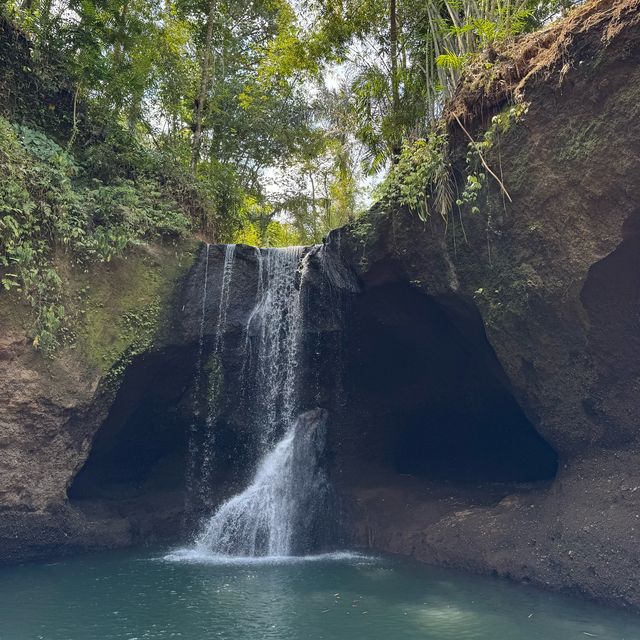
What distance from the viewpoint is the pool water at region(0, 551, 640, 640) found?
6.43 metres

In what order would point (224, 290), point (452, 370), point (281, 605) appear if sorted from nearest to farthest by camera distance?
point (281, 605), point (224, 290), point (452, 370)

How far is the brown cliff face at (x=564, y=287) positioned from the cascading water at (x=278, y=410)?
8.45ft

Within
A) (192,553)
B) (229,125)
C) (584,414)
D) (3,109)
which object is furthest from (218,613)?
(229,125)

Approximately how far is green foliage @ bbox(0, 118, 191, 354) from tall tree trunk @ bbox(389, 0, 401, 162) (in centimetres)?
494

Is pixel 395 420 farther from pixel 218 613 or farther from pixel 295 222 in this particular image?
pixel 295 222

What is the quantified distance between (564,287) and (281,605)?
19.0ft

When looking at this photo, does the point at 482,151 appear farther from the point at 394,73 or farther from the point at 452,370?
the point at 452,370

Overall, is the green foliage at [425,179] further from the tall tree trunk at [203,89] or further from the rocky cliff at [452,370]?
the tall tree trunk at [203,89]

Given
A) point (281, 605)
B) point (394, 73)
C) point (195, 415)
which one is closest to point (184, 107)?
point (394, 73)

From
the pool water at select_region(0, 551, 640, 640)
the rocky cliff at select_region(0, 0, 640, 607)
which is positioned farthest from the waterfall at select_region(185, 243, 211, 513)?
the pool water at select_region(0, 551, 640, 640)

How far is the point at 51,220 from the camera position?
1027cm

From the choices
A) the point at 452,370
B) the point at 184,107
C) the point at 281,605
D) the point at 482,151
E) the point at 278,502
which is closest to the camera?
the point at 281,605

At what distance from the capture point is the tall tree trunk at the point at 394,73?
12.4 meters

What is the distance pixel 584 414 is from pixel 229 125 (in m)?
15.0
